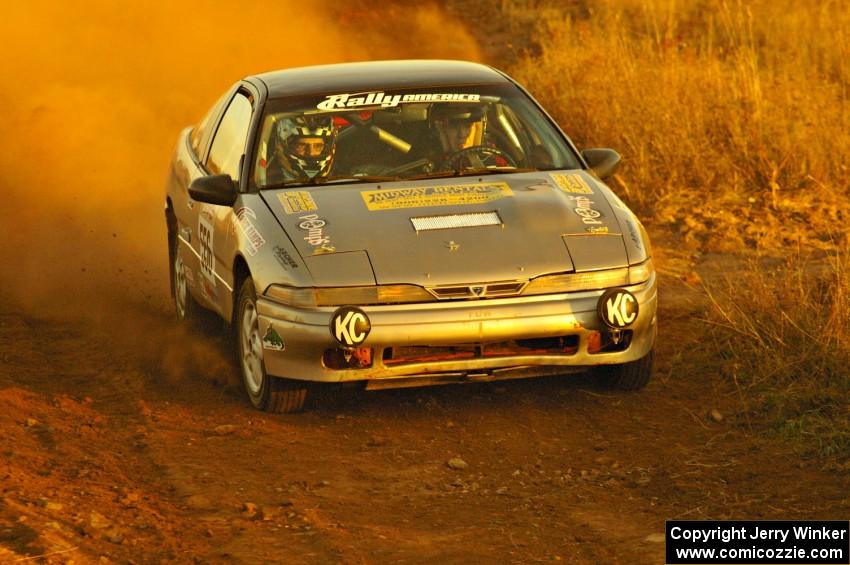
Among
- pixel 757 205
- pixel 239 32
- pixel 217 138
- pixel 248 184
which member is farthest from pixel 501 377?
pixel 239 32

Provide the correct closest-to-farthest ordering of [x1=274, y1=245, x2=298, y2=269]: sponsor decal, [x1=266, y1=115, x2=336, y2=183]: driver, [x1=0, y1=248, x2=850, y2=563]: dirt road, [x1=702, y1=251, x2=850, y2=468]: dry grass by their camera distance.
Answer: [x1=0, y1=248, x2=850, y2=563]: dirt road → [x1=702, y1=251, x2=850, y2=468]: dry grass → [x1=274, y1=245, x2=298, y2=269]: sponsor decal → [x1=266, y1=115, x2=336, y2=183]: driver

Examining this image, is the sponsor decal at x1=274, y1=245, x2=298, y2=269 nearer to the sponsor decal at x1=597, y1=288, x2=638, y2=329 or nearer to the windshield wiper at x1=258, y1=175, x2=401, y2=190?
the windshield wiper at x1=258, y1=175, x2=401, y2=190

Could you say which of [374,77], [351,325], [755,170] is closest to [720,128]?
[755,170]

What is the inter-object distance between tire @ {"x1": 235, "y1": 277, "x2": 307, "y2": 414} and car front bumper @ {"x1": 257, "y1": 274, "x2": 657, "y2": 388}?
133mm

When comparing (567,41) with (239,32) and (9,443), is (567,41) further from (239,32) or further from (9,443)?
(9,443)

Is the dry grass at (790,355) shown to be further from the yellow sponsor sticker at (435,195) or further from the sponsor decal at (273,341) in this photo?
the sponsor decal at (273,341)

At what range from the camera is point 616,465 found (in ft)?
22.9

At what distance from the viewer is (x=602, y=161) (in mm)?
8648

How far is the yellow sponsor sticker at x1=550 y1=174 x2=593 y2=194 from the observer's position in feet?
26.8

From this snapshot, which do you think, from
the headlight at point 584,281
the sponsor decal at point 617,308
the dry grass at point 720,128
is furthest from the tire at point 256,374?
the dry grass at point 720,128

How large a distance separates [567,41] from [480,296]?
378 inches

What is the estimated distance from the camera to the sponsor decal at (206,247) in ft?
28.6

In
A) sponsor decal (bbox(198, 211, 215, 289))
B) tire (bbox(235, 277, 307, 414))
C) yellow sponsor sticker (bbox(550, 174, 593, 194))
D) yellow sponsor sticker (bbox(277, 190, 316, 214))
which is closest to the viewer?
tire (bbox(235, 277, 307, 414))

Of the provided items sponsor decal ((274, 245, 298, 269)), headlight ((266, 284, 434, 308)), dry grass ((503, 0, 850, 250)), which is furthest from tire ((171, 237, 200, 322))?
dry grass ((503, 0, 850, 250))
